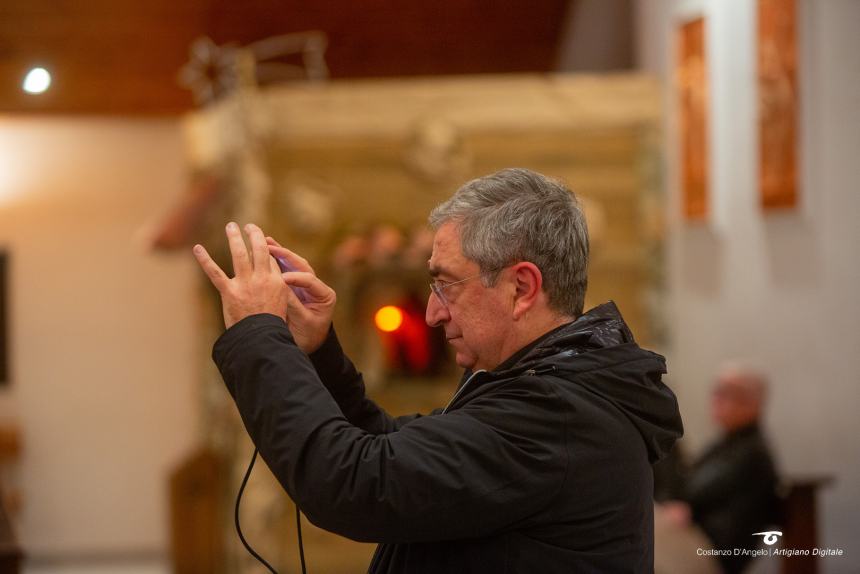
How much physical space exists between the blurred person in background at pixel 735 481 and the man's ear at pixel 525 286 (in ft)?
9.93

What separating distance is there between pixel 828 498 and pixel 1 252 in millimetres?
5636

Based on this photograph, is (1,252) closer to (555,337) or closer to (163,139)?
(163,139)

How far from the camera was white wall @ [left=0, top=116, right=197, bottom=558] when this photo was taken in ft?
27.3

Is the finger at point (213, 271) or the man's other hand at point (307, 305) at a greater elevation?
the finger at point (213, 271)

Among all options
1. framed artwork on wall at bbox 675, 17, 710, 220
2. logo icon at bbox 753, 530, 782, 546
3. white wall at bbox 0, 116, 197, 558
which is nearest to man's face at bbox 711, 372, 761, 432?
logo icon at bbox 753, 530, 782, 546

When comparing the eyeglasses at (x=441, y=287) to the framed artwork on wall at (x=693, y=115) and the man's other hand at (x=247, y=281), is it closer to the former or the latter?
the man's other hand at (x=247, y=281)

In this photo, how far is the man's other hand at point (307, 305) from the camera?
1.77 m

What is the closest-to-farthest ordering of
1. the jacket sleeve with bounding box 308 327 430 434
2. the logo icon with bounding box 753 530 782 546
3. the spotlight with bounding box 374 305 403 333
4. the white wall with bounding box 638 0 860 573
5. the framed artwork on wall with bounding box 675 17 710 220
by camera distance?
the jacket sleeve with bounding box 308 327 430 434
the white wall with bounding box 638 0 860 573
the logo icon with bounding box 753 530 782 546
the framed artwork on wall with bounding box 675 17 710 220
the spotlight with bounding box 374 305 403 333

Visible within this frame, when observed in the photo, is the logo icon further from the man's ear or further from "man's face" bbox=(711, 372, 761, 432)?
Answer: the man's ear

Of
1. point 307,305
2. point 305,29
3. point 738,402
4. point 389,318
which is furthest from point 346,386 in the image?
point 305,29

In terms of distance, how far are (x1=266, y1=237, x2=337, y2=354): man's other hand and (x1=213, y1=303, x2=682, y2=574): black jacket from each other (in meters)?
0.16

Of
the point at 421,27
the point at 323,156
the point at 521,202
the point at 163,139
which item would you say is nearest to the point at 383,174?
the point at 323,156

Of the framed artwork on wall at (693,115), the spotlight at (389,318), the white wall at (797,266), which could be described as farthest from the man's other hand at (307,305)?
the spotlight at (389,318)

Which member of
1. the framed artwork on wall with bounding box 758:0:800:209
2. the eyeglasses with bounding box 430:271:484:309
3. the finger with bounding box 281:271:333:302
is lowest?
the eyeglasses with bounding box 430:271:484:309
